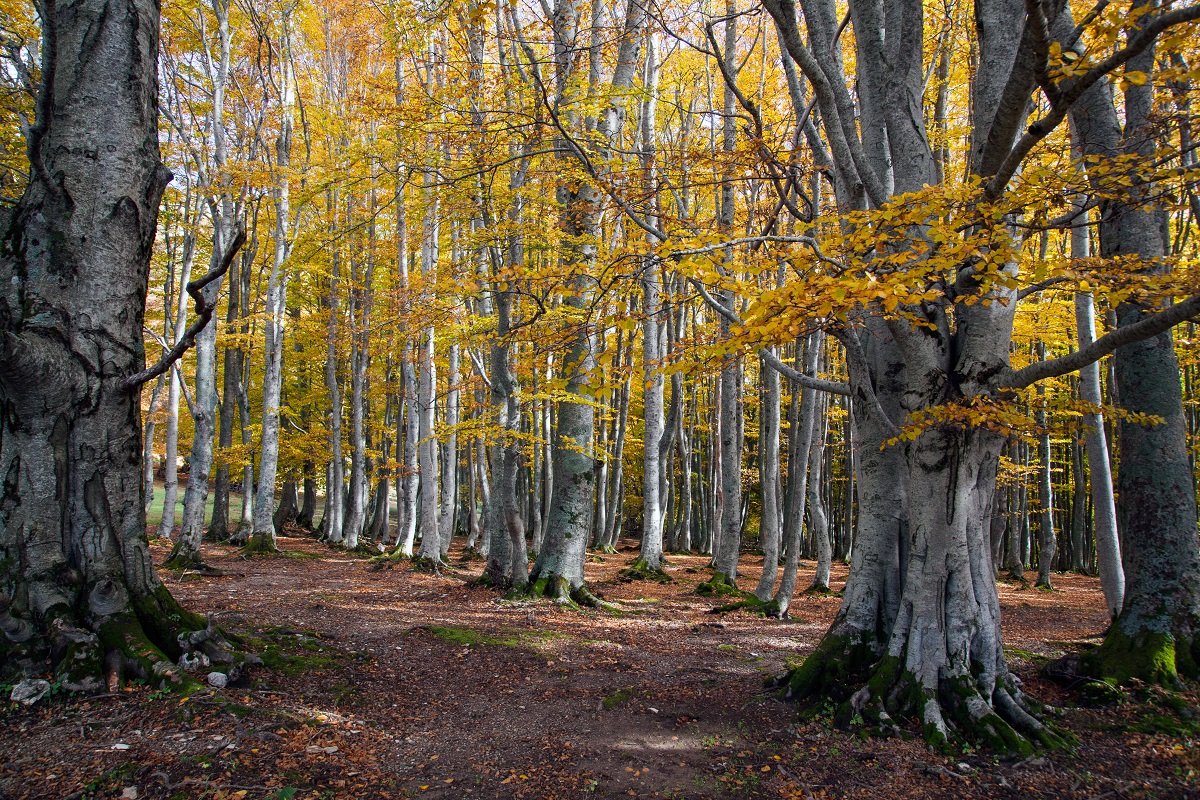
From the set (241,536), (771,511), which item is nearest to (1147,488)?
(771,511)

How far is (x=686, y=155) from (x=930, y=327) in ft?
10.4

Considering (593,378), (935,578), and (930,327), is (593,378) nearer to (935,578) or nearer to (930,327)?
(930,327)

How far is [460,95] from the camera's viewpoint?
7883 mm

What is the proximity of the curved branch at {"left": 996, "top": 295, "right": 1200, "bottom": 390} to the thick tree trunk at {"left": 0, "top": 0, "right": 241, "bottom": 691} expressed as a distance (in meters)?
5.57

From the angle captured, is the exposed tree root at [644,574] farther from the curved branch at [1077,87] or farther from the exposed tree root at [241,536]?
the curved branch at [1077,87]

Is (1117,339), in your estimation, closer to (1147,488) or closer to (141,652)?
(1147,488)

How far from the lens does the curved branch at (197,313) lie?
278 centimetres

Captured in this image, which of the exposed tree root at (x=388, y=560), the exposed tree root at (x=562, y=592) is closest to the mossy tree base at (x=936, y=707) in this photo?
the exposed tree root at (x=562, y=592)

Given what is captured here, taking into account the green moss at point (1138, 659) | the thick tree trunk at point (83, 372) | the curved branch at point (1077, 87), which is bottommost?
the green moss at point (1138, 659)

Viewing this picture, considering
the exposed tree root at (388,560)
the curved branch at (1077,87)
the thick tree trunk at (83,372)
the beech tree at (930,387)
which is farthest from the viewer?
the exposed tree root at (388,560)

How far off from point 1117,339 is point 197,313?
494cm

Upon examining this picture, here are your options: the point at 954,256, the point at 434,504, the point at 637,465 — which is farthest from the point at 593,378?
the point at 637,465

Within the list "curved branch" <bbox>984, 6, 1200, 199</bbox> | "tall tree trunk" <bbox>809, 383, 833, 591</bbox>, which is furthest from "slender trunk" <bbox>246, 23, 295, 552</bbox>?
"curved branch" <bbox>984, 6, 1200, 199</bbox>

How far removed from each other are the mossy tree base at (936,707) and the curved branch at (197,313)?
475 cm
